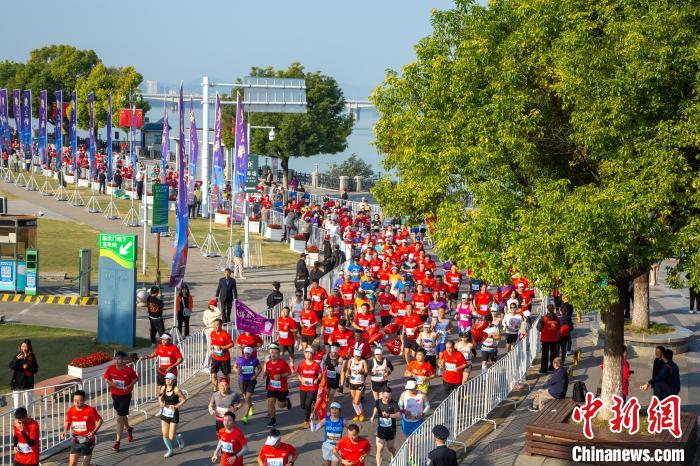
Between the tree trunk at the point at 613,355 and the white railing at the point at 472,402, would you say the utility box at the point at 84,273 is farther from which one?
the tree trunk at the point at 613,355

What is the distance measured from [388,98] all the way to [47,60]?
80453 mm

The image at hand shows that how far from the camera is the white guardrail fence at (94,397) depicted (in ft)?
50.1

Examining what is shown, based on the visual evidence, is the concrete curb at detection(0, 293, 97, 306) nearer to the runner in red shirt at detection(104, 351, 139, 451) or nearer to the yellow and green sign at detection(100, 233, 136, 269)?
the yellow and green sign at detection(100, 233, 136, 269)

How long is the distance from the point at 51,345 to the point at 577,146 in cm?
1359

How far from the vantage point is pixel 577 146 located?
52.6 feet

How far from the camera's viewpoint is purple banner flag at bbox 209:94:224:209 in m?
37.8

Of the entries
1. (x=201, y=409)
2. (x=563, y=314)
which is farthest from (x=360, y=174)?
(x=201, y=409)

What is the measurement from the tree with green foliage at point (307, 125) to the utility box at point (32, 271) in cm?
3505

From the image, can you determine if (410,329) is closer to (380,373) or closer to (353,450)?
(380,373)

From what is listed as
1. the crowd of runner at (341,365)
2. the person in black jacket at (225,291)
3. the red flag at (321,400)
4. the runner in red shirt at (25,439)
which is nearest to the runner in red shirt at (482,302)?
the crowd of runner at (341,365)

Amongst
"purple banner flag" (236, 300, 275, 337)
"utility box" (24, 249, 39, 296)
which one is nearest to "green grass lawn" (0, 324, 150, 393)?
"utility box" (24, 249, 39, 296)

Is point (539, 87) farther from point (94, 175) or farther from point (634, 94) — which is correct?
point (94, 175)

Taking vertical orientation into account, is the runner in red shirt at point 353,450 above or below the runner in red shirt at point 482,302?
below

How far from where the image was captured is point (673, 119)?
1487 centimetres
